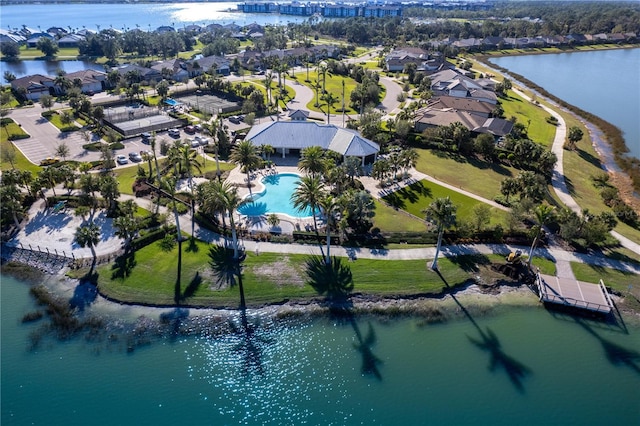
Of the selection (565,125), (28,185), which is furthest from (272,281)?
(565,125)

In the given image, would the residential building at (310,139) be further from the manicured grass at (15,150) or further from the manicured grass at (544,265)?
the manicured grass at (15,150)

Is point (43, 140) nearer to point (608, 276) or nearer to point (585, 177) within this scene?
point (608, 276)

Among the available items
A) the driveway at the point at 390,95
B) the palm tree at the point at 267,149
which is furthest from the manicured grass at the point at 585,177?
the driveway at the point at 390,95

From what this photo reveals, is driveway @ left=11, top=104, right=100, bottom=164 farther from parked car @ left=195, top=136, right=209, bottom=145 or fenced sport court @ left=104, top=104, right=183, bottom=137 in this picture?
parked car @ left=195, top=136, right=209, bottom=145

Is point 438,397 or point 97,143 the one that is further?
point 97,143

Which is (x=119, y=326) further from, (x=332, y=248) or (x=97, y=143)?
(x=97, y=143)

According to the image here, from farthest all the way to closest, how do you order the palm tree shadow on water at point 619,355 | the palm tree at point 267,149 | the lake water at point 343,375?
1. the palm tree at point 267,149
2. the palm tree shadow on water at point 619,355
3. the lake water at point 343,375
